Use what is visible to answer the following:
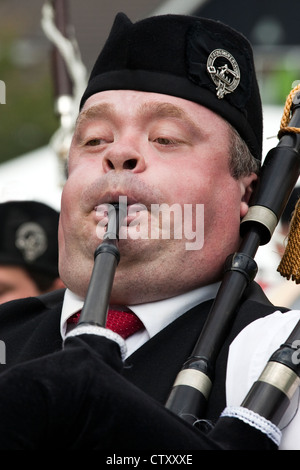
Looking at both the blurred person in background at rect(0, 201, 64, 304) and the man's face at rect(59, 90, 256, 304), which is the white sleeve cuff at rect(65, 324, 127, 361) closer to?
the man's face at rect(59, 90, 256, 304)

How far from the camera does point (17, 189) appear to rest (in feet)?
19.7

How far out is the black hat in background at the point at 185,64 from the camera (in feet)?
8.43

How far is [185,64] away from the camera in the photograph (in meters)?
2.59

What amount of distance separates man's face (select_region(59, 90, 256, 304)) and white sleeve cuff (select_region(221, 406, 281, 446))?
58 cm

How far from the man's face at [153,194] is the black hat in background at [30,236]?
1.94 meters

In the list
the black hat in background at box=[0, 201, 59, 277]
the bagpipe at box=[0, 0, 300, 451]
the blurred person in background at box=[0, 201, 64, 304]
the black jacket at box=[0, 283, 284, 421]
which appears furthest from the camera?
the black hat in background at box=[0, 201, 59, 277]

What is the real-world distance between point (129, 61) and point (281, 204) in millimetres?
575

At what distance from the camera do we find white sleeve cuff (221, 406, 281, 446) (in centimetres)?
188

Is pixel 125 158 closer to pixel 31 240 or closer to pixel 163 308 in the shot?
pixel 163 308

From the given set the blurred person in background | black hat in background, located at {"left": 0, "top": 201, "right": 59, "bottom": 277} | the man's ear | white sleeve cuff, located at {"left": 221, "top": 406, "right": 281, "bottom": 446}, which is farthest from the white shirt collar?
black hat in background, located at {"left": 0, "top": 201, "right": 59, "bottom": 277}

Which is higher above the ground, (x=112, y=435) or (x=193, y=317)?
(x=193, y=317)

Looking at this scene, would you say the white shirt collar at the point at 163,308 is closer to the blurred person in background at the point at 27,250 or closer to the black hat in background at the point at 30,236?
the blurred person in background at the point at 27,250
